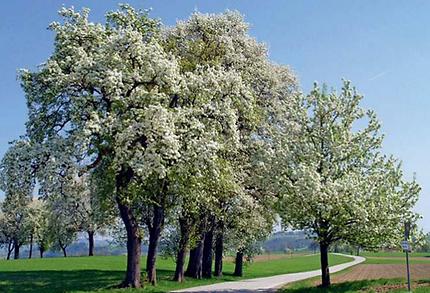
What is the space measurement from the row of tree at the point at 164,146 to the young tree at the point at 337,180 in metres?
0.06

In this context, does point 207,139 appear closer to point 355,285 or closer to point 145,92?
point 145,92

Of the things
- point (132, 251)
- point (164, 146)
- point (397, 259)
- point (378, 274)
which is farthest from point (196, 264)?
point (397, 259)

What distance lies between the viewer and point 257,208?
40375mm

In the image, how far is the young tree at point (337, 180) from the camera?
27.8 m

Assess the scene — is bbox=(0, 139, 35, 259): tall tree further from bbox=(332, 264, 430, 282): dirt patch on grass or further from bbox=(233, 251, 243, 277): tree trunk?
bbox=(233, 251, 243, 277): tree trunk

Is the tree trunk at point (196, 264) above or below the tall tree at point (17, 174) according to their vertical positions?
below

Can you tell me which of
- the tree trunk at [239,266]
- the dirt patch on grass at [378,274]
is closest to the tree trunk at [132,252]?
the dirt patch on grass at [378,274]

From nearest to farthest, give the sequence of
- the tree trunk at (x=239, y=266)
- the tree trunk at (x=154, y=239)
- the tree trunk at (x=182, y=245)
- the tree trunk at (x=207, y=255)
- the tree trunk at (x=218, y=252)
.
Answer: the tree trunk at (x=154, y=239) < the tree trunk at (x=182, y=245) < the tree trunk at (x=207, y=255) < the tree trunk at (x=218, y=252) < the tree trunk at (x=239, y=266)

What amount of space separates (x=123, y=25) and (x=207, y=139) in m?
8.47

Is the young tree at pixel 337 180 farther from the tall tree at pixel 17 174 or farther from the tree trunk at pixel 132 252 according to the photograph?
the tall tree at pixel 17 174

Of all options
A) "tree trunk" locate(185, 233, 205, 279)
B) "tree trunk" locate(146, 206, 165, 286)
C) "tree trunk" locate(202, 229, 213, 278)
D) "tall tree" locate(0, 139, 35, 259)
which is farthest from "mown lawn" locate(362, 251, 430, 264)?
"tall tree" locate(0, 139, 35, 259)

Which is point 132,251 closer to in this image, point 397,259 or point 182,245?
point 182,245

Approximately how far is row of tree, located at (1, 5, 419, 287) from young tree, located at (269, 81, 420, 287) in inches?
2.4

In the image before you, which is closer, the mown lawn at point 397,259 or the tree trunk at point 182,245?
the tree trunk at point 182,245
